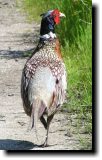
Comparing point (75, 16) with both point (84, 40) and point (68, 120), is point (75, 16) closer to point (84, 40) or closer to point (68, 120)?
point (84, 40)

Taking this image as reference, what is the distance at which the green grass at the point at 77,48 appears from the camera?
6.43 m

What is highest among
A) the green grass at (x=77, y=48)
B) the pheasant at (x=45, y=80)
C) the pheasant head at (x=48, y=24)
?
the pheasant head at (x=48, y=24)

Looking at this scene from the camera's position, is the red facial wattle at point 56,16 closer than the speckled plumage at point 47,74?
No

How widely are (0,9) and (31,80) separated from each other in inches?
253

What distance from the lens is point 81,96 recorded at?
6496 millimetres

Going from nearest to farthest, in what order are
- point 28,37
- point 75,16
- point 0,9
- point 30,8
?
point 75,16 < point 28,37 < point 30,8 < point 0,9

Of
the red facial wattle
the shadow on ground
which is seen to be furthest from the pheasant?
the shadow on ground

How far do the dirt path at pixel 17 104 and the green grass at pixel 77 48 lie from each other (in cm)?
32

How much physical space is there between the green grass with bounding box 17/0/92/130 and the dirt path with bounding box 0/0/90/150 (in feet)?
1.04

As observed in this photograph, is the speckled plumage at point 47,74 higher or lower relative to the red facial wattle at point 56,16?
lower

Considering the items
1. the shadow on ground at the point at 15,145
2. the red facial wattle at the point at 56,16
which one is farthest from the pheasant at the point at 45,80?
the shadow on ground at the point at 15,145

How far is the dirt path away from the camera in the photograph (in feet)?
18.2

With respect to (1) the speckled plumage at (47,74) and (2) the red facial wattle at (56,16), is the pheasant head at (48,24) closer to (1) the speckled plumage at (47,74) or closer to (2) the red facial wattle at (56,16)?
(2) the red facial wattle at (56,16)

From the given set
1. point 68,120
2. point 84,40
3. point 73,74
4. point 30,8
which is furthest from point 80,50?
point 30,8
